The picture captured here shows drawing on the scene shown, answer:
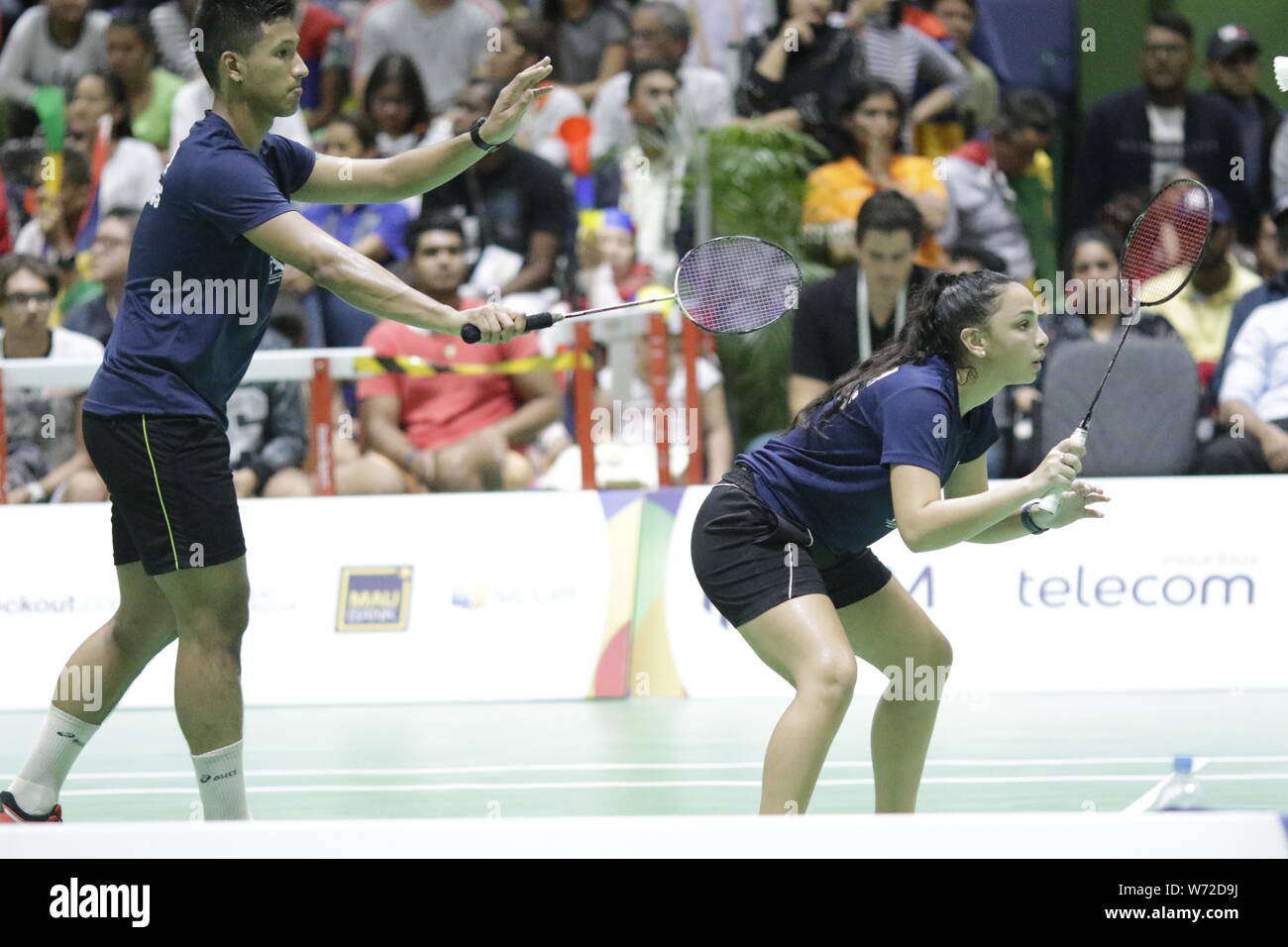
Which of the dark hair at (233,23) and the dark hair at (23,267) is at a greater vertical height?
the dark hair at (233,23)

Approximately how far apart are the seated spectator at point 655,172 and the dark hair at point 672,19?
42 centimetres

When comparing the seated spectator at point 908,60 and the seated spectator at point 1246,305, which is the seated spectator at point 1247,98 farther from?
the seated spectator at point 908,60

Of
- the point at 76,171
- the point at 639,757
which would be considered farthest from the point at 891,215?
the point at 76,171

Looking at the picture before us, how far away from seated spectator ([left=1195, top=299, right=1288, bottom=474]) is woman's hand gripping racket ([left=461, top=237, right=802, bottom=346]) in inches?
153

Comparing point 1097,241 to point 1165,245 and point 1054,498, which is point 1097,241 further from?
point 1054,498

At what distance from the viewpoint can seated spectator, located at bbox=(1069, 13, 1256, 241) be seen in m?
9.41

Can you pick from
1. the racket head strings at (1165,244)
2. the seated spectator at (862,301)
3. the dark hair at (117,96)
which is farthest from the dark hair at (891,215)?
the dark hair at (117,96)

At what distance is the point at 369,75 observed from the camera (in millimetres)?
9992

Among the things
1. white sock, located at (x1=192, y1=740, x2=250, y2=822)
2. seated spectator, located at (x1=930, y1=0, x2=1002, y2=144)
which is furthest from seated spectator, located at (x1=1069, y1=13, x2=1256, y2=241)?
white sock, located at (x1=192, y1=740, x2=250, y2=822)

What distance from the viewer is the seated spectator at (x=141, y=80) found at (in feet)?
35.0

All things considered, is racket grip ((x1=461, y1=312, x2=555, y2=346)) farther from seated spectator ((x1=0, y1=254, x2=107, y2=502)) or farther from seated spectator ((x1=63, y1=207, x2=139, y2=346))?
seated spectator ((x1=63, y1=207, x2=139, y2=346))

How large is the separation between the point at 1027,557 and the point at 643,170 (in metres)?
3.33

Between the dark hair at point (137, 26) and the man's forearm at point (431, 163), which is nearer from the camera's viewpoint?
the man's forearm at point (431, 163)
